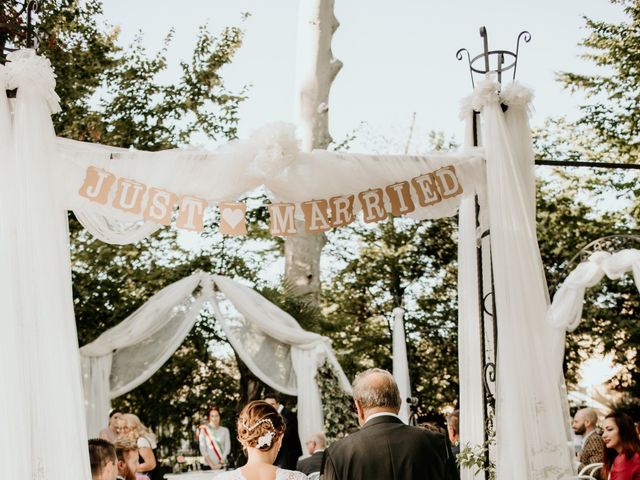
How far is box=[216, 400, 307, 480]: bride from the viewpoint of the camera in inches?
135

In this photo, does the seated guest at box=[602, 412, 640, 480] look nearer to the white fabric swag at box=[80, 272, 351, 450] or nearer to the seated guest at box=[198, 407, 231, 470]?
the white fabric swag at box=[80, 272, 351, 450]

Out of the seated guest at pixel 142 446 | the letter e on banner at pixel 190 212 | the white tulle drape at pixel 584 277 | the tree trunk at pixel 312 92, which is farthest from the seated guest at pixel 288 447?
the letter e on banner at pixel 190 212

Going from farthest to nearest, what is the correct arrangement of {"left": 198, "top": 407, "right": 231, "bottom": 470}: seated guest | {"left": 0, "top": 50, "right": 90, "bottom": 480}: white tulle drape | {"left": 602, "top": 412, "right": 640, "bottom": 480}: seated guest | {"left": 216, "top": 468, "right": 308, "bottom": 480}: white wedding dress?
{"left": 198, "top": 407, "right": 231, "bottom": 470}: seated guest → {"left": 602, "top": 412, "right": 640, "bottom": 480}: seated guest → {"left": 0, "top": 50, "right": 90, "bottom": 480}: white tulle drape → {"left": 216, "top": 468, "right": 308, "bottom": 480}: white wedding dress

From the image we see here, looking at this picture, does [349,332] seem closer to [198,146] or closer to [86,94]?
[86,94]

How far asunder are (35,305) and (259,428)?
5.56 ft

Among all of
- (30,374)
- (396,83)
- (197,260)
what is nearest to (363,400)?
(30,374)

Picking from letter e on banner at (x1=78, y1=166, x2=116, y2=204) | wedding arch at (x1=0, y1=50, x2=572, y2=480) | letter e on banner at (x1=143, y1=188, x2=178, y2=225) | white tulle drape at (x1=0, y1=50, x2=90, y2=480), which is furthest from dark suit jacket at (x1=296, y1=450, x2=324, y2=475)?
letter e on banner at (x1=78, y1=166, x2=116, y2=204)

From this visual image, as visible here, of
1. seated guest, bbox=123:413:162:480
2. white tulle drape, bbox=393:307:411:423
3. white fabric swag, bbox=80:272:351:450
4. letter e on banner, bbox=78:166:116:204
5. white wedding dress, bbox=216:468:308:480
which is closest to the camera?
white wedding dress, bbox=216:468:308:480

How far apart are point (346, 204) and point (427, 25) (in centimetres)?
1398

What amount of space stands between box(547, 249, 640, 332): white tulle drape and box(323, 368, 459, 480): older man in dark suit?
438cm

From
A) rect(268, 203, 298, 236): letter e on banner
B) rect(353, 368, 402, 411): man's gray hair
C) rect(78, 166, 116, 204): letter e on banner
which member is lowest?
rect(353, 368, 402, 411): man's gray hair

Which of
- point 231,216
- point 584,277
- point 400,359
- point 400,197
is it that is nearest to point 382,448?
point 231,216

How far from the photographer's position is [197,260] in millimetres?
15016

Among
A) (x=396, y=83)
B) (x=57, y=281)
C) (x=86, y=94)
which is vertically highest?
(x=396, y=83)
